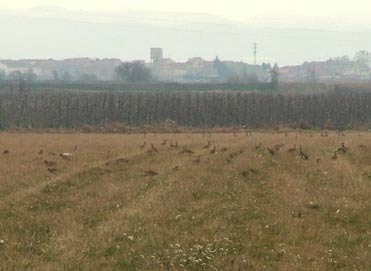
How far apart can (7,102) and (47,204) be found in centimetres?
7573

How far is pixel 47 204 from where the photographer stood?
20.6 meters

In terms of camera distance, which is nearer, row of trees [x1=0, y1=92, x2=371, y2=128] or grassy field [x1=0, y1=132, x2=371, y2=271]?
grassy field [x1=0, y1=132, x2=371, y2=271]

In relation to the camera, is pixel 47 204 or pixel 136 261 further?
pixel 47 204

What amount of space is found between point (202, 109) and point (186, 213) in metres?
76.8

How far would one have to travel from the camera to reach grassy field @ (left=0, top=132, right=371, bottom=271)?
14703mm

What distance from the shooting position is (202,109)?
9581cm

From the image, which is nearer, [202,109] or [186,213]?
[186,213]

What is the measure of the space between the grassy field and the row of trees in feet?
205

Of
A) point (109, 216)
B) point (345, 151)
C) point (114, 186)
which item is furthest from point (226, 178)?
point (345, 151)

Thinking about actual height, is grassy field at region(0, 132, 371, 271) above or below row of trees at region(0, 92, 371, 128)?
above

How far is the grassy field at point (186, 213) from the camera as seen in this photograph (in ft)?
48.2

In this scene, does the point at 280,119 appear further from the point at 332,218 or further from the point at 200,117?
the point at 332,218

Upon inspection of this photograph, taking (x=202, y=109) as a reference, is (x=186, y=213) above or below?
above

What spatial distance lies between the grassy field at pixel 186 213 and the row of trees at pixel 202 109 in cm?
6259
